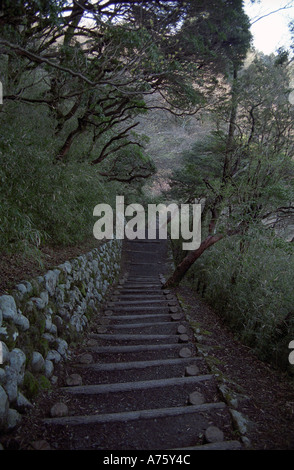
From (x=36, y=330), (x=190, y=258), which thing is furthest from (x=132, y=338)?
(x=190, y=258)

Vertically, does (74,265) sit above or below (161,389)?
above

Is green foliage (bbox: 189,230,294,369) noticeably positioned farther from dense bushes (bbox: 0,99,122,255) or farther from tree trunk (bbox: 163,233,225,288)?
dense bushes (bbox: 0,99,122,255)

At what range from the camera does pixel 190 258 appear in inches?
216

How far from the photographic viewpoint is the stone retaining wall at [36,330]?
187 cm

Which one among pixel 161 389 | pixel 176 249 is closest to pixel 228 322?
pixel 161 389

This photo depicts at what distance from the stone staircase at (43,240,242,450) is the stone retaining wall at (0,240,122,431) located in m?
0.23

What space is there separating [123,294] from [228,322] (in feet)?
7.32

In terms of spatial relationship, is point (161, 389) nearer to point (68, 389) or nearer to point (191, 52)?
point (68, 389)

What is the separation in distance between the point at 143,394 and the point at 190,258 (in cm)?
338

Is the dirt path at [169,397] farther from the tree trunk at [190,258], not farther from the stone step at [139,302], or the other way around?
the tree trunk at [190,258]

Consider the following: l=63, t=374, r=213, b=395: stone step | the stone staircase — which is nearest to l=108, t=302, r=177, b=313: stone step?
the stone staircase

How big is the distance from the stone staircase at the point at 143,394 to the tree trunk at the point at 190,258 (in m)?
1.57

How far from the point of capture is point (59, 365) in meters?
2.60

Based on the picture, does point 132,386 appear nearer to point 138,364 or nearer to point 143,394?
point 143,394
